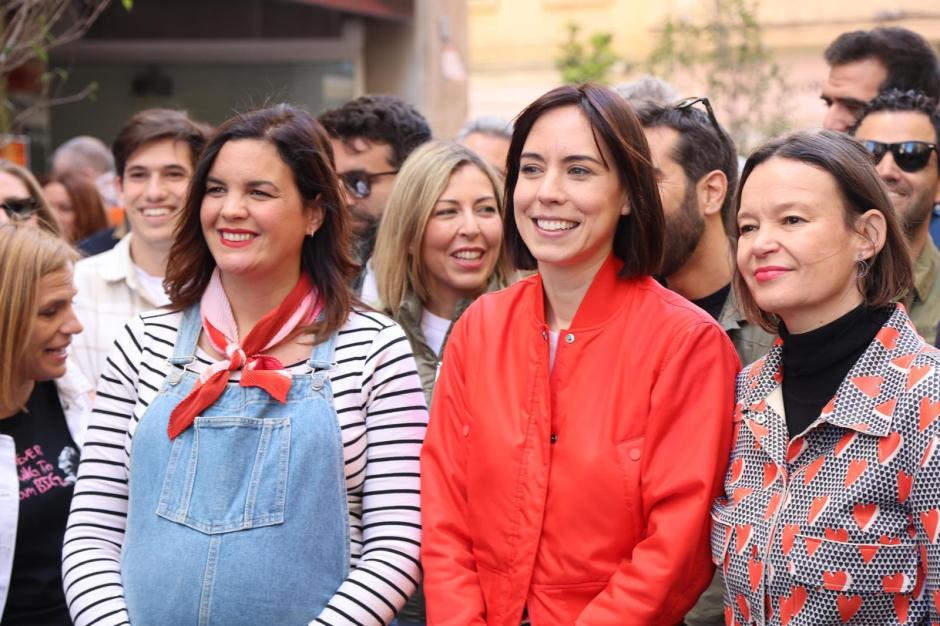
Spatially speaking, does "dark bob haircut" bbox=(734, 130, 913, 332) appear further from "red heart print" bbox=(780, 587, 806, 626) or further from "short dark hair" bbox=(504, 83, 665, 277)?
"red heart print" bbox=(780, 587, 806, 626)

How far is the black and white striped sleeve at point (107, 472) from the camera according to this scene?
327 cm

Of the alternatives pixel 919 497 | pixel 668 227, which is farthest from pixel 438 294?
pixel 919 497

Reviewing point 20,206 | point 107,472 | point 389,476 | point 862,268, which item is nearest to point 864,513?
point 862,268

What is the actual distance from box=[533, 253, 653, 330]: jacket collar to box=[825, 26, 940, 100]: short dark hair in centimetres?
274

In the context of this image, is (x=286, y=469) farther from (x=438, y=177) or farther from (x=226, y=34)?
(x=226, y=34)

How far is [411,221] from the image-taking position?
14.6 ft

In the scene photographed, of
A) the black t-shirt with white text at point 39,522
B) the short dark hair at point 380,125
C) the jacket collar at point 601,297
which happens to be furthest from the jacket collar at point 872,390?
the short dark hair at point 380,125

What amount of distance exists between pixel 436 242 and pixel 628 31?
706 inches

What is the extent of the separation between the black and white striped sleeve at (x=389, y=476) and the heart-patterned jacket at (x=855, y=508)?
2.99 ft

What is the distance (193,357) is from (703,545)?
1.55 meters

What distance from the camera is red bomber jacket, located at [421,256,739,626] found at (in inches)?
112

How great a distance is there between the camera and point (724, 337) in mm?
3055

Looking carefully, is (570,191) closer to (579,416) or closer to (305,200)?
(579,416)

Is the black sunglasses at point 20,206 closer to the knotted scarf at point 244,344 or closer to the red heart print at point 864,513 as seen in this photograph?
the knotted scarf at point 244,344
